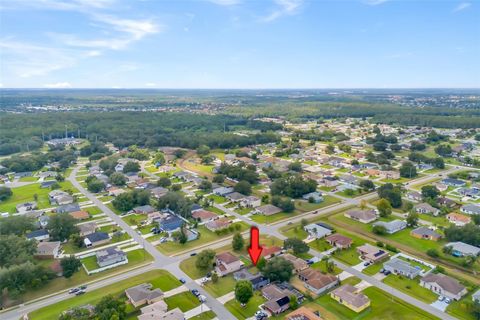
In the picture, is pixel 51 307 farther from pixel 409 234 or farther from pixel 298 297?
pixel 409 234

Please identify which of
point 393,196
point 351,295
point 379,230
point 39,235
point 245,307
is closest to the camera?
point 245,307

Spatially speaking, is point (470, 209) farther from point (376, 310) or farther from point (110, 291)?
point (110, 291)

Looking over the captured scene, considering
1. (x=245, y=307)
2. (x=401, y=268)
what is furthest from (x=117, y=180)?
(x=401, y=268)

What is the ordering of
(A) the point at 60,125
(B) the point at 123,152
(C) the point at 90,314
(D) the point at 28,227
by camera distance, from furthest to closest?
1. (A) the point at 60,125
2. (B) the point at 123,152
3. (D) the point at 28,227
4. (C) the point at 90,314

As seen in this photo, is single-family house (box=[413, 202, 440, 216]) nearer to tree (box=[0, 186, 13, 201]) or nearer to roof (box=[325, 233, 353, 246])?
roof (box=[325, 233, 353, 246])

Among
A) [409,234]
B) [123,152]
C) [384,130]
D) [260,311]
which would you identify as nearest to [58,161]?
[123,152]

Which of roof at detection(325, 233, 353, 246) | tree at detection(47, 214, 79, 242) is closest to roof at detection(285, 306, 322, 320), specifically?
roof at detection(325, 233, 353, 246)

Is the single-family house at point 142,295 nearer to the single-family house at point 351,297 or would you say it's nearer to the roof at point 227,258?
the roof at point 227,258
